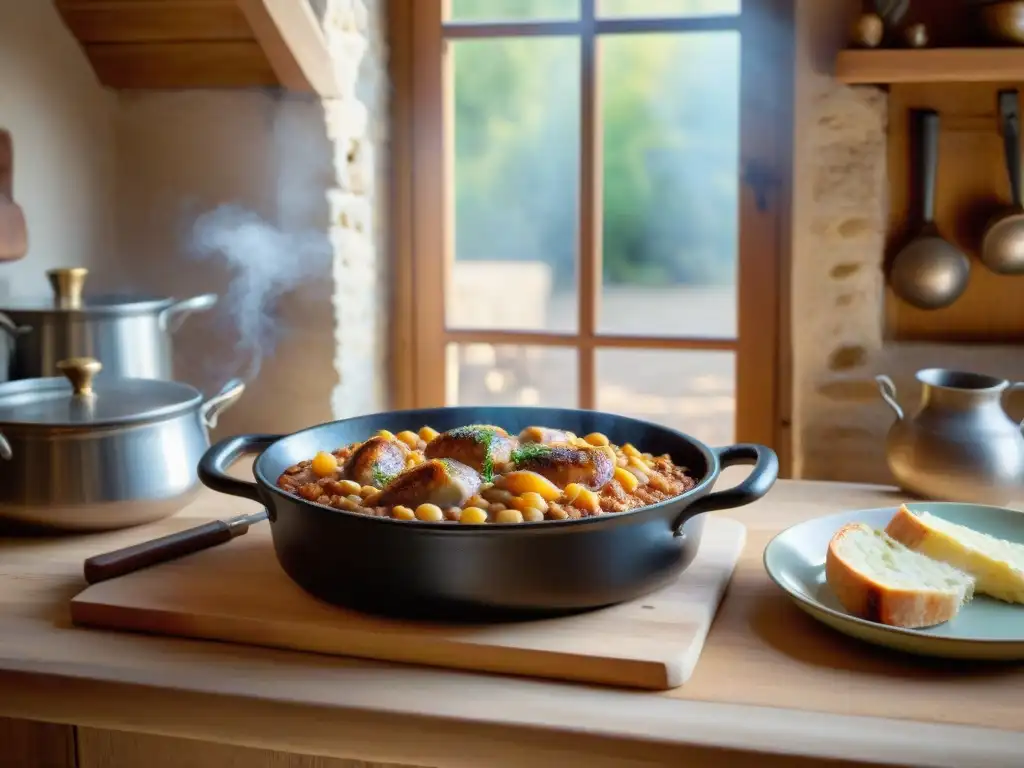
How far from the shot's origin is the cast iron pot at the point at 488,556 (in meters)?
1.18

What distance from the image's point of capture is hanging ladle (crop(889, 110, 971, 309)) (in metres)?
2.30

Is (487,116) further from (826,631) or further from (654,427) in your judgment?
(826,631)

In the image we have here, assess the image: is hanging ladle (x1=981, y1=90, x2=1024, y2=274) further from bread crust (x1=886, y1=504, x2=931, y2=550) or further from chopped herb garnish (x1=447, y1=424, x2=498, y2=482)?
chopped herb garnish (x1=447, y1=424, x2=498, y2=482)

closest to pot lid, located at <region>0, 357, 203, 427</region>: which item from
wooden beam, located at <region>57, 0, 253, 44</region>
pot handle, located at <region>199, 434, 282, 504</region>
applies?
pot handle, located at <region>199, 434, 282, 504</region>

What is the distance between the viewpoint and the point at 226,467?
145 cm

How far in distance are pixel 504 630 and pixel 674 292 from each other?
1.68m

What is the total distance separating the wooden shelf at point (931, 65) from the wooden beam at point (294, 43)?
0.98 m

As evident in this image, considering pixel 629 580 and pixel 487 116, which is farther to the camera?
pixel 487 116

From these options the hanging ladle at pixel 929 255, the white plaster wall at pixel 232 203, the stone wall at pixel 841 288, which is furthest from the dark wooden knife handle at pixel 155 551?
the hanging ladle at pixel 929 255

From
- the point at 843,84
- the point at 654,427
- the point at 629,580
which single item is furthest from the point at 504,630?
the point at 843,84

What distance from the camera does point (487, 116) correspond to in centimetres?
267

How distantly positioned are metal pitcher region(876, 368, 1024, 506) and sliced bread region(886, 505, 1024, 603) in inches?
10.2

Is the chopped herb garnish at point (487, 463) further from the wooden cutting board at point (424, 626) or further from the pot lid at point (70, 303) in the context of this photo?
the pot lid at point (70, 303)

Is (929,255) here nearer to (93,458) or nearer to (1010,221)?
(1010,221)
